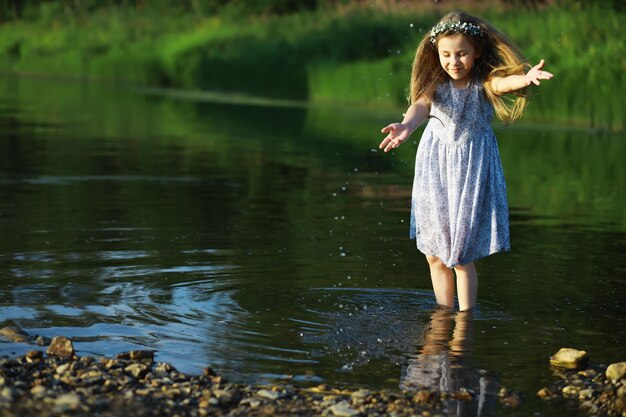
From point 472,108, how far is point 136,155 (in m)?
9.86

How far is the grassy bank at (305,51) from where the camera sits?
22688mm

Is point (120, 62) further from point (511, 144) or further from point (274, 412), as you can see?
point (274, 412)

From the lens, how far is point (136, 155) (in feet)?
56.0

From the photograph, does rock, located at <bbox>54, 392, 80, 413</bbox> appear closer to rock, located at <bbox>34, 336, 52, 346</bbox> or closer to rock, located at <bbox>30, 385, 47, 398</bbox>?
rock, located at <bbox>30, 385, 47, 398</bbox>

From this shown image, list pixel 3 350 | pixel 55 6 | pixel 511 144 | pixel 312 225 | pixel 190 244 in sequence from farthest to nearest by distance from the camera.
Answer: pixel 55 6 < pixel 511 144 < pixel 312 225 < pixel 190 244 < pixel 3 350

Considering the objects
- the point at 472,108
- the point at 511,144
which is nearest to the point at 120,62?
the point at 511,144

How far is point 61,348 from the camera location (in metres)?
6.24

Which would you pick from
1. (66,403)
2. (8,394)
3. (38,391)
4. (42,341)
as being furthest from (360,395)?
(42,341)

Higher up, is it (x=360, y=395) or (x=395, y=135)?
(x=395, y=135)

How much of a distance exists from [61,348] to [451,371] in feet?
5.50

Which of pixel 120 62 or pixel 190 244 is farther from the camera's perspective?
pixel 120 62

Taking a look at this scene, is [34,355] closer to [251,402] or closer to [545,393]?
[251,402]

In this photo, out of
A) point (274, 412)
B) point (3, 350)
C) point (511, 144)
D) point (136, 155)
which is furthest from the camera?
point (511, 144)

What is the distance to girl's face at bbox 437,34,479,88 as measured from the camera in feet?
24.8
